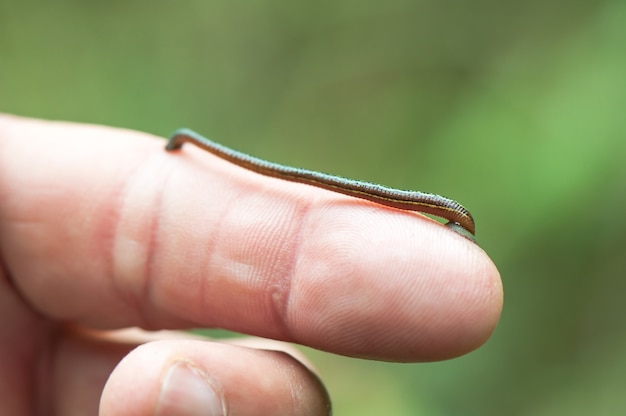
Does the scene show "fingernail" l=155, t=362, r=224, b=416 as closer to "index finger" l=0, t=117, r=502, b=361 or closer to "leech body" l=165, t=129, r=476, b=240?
"index finger" l=0, t=117, r=502, b=361

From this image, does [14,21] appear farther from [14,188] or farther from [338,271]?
[338,271]

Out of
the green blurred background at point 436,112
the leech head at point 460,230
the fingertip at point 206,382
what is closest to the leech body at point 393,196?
the leech head at point 460,230

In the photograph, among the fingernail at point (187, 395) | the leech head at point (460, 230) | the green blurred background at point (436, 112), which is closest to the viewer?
the fingernail at point (187, 395)

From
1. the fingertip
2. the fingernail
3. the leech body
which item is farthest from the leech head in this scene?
the fingernail

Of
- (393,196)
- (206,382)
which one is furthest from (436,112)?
(206,382)

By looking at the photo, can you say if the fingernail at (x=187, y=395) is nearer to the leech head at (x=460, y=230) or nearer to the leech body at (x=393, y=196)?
the leech body at (x=393, y=196)

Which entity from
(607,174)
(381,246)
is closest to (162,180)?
(381,246)
